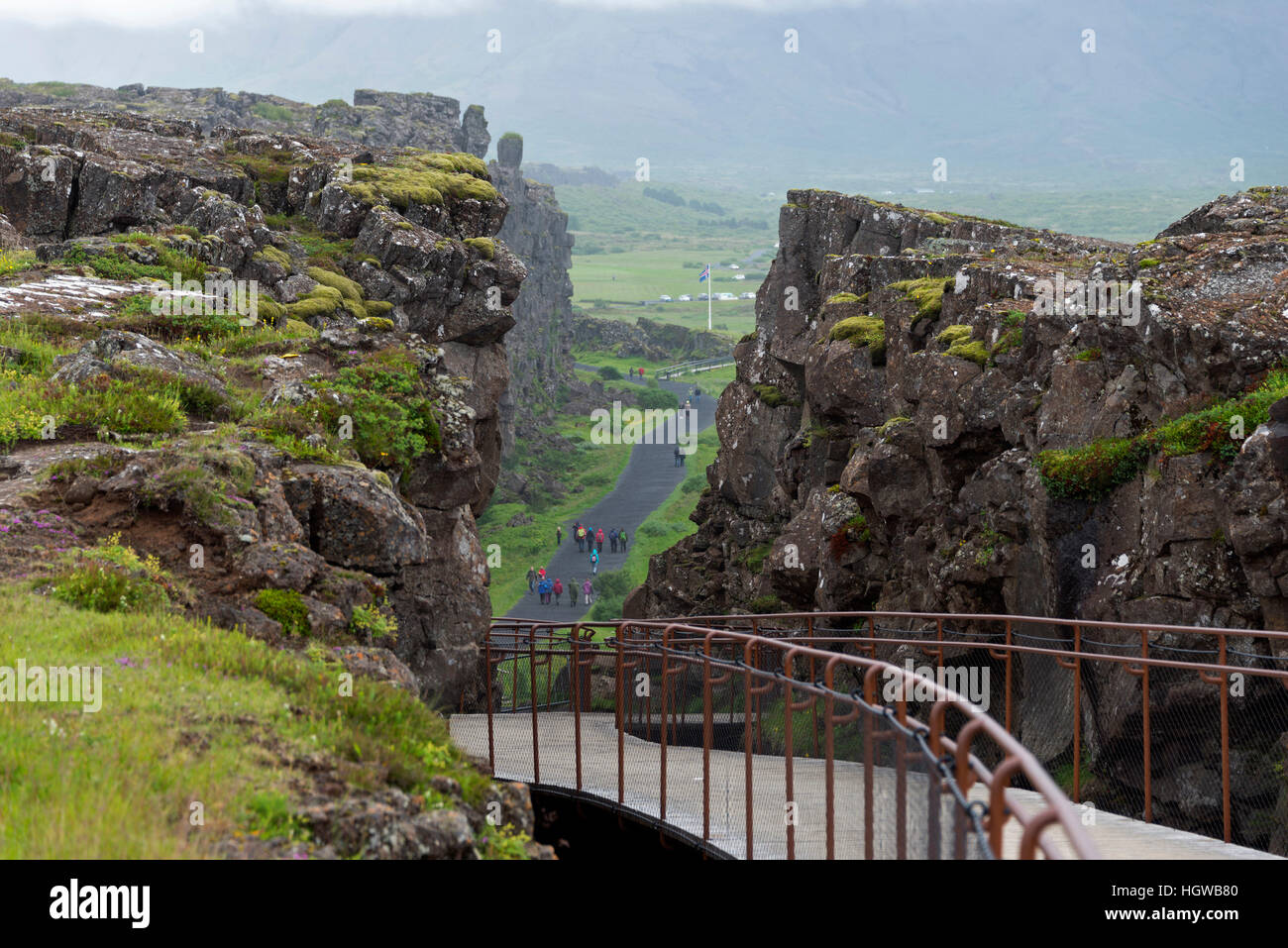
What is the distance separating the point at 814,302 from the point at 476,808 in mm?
41987

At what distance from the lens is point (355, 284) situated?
3206cm

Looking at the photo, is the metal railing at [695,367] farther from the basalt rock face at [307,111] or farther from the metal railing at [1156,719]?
the metal railing at [1156,719]

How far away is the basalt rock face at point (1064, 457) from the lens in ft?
55.4

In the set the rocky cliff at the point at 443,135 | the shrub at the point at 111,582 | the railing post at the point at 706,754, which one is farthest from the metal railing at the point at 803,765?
the rocky cliff at the point at 443,135

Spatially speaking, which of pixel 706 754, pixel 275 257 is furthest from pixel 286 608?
pixel 275 257

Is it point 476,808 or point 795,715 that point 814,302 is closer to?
point 795,715

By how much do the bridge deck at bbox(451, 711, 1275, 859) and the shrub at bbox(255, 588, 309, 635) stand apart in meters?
4.97

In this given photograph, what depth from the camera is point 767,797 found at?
43.2 ft

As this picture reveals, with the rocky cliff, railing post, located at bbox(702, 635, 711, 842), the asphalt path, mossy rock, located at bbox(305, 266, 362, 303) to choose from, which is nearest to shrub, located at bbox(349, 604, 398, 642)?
railing post, located at bbox(702, 635, 711, 842)

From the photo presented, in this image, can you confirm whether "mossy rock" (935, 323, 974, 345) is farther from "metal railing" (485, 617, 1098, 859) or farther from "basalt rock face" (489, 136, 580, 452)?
"basalt rock face" (489, 136, 580, 452)

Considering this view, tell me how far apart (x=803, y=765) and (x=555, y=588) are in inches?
2154

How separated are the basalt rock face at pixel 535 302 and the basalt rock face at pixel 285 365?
74.7 meters

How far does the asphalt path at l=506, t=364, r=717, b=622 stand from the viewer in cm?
6806
